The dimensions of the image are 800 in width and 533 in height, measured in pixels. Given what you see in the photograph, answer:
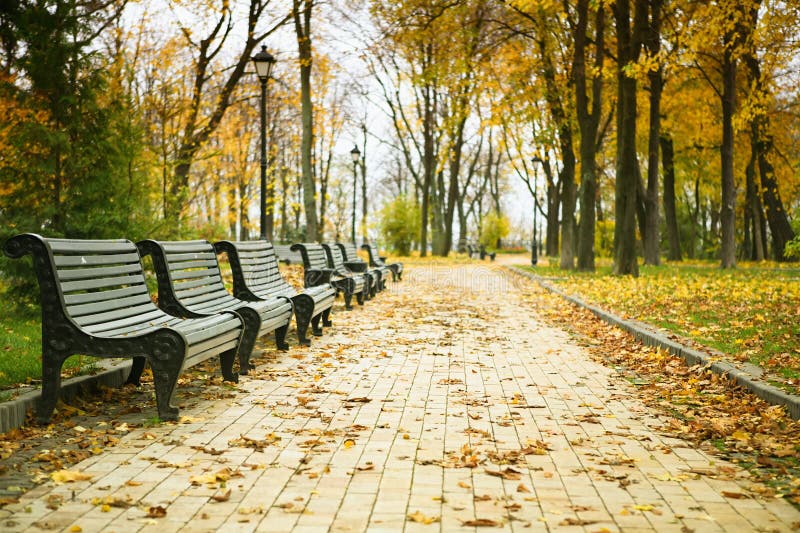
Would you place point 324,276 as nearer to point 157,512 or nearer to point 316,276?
point 316,276

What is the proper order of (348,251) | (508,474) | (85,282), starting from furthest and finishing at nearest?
(348,251) < (85,282) < (508,474)

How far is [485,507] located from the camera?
13.0 ft

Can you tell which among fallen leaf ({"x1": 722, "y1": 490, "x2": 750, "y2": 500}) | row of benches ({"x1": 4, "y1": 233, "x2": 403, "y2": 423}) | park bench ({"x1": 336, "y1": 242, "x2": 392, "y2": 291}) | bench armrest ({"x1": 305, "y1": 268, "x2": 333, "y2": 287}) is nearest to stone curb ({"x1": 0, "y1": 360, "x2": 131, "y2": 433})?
row of benches ({"x1": 4, "y1": 233, "x2": 403, "y2": 423})

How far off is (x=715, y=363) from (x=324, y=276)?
7.48m

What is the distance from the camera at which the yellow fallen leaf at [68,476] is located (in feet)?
14.1

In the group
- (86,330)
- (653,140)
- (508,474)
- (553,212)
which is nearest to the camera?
(508,474)

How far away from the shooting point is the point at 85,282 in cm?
593

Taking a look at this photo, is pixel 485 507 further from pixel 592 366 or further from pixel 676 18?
pixel 676 18

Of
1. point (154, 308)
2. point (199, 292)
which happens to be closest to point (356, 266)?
point (199, 292)

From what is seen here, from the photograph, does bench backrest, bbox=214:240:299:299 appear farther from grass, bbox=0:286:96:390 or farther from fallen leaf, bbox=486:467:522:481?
fallen leaf, bbox=486:467:522:481

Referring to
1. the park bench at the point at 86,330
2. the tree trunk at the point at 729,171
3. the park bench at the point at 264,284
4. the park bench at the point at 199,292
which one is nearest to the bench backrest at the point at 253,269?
the park bench at the point at 264,284

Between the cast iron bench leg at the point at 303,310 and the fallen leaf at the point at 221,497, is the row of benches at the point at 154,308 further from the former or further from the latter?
the fallen leaf at the point at 221,497

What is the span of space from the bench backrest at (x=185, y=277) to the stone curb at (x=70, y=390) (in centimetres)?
75

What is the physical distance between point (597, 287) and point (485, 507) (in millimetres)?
14415
